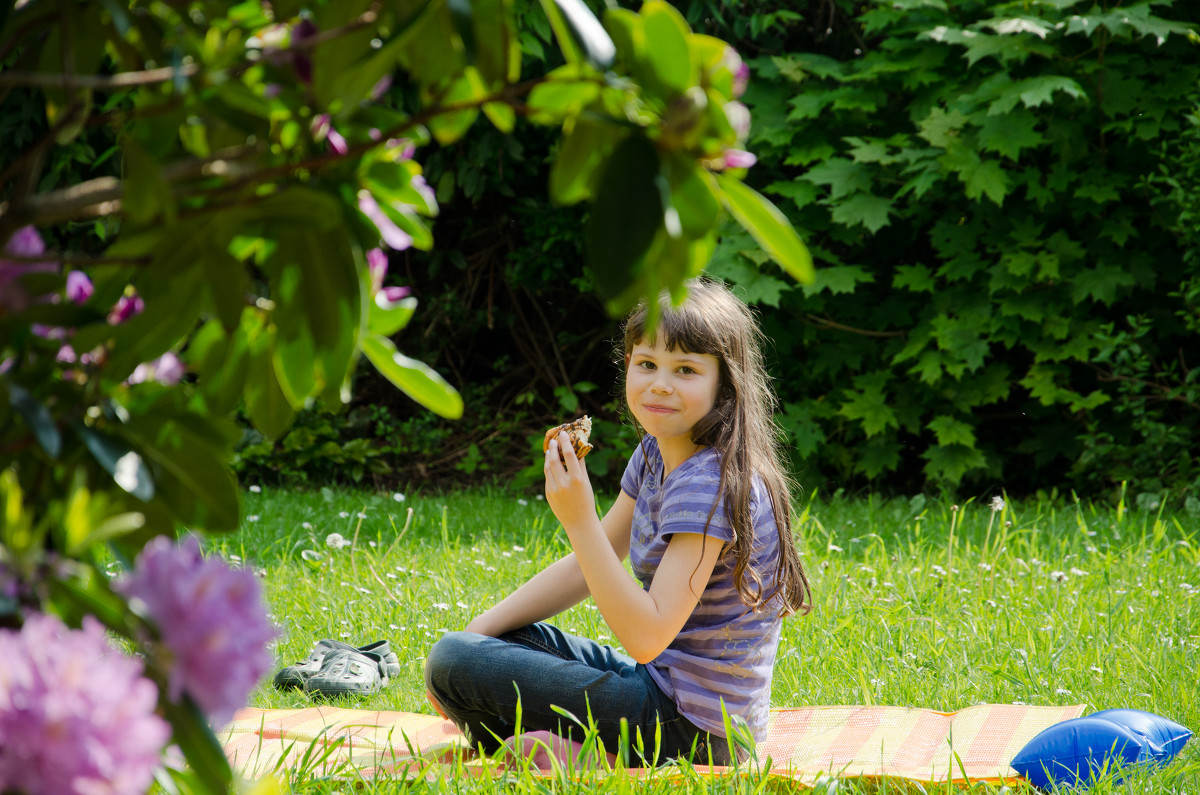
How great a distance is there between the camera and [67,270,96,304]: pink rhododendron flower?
0.62 m

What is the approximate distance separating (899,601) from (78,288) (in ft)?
7.47

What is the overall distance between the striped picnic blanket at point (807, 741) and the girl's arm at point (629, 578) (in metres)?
0.27

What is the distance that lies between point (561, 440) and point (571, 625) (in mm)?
872

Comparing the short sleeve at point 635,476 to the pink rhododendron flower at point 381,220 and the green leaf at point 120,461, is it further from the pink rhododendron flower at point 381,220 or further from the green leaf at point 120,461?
the green leaf at point 120,461

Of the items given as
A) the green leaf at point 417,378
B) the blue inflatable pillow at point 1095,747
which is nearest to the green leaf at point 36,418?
the green leaf at point 417,378

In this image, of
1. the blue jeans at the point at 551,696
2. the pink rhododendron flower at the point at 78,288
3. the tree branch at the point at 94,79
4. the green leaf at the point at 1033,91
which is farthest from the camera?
the green leaf at the point at 1033,91

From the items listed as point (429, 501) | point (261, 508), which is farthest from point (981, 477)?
point (261, 508)

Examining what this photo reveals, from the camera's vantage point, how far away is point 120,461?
526 mm

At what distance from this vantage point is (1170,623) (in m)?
2.34

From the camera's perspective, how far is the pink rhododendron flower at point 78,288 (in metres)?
0.62

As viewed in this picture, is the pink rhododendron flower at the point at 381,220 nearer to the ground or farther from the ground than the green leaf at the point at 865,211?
farther from the ground

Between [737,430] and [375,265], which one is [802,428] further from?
[375,265]

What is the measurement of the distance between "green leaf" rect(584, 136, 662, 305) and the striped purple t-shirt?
1.26 metres

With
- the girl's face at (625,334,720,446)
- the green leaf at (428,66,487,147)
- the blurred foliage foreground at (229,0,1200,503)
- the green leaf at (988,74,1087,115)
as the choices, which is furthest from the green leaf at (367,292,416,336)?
the green leaf at (988,74,1087,115)
